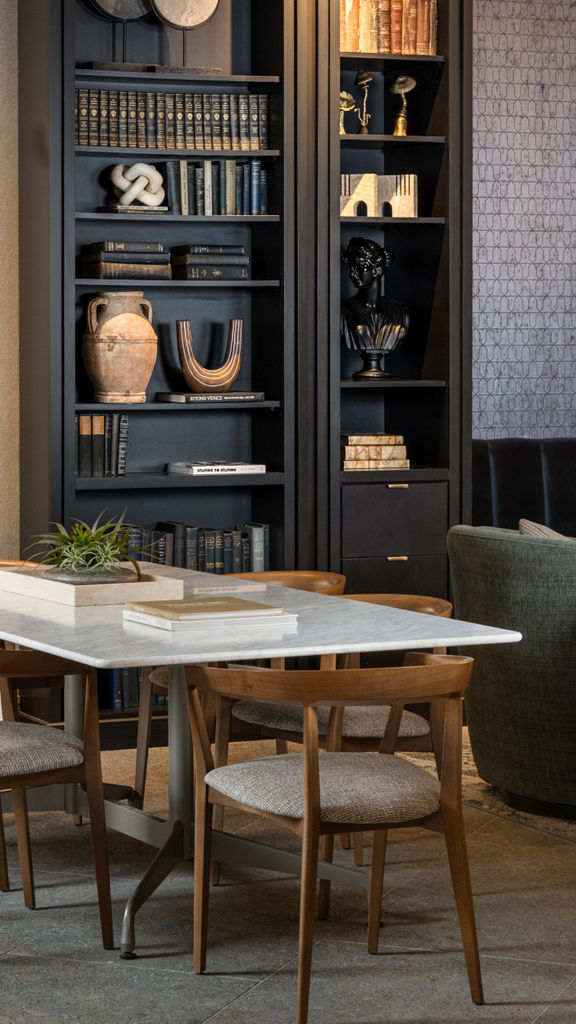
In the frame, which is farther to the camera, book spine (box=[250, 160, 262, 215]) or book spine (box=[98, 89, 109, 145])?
book spine (box=[250, 160, 262, 215])

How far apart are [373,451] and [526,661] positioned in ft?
4.94

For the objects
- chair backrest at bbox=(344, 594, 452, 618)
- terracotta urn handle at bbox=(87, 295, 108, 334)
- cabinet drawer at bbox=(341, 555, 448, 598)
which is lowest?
cabinet drawer at bbox=(341, 555, 448, 598)

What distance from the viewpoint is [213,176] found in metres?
5.02

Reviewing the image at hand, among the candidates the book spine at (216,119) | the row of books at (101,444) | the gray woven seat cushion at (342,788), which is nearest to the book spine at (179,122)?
the book spine at (216,119)

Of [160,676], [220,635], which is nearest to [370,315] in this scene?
[160,676]

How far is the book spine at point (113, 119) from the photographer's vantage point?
4.85 metres

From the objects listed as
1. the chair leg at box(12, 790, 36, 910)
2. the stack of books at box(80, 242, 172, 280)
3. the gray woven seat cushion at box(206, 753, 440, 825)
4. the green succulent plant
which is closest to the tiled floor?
the chair leg at box(12, 790, 36, 910)

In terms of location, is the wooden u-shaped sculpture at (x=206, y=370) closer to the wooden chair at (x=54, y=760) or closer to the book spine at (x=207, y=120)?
the book spine at (x=207, y=120)

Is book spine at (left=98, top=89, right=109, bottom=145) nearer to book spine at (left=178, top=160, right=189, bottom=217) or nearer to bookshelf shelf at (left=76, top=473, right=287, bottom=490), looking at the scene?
book spine at (left=178, top=160, right=189, bottom=217)

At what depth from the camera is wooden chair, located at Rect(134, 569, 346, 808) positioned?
3711 millimetres

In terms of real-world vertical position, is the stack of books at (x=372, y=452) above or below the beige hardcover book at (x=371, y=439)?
below

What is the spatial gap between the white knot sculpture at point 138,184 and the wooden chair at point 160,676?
1704 millimetres

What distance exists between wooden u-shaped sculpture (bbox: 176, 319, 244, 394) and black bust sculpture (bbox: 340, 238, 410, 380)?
45 cm

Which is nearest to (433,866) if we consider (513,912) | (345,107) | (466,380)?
(513,912)
